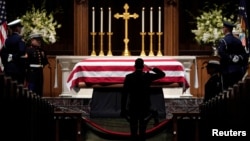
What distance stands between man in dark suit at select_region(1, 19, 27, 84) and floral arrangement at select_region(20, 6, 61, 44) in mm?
3996

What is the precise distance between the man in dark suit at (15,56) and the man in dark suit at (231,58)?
3.33 meters

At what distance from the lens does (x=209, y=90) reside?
11398 mm

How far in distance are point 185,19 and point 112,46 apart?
1950mm

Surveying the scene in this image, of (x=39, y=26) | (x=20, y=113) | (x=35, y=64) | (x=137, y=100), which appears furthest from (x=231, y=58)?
(x=39, y=26)

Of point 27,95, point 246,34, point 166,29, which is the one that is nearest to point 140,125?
point 27,95

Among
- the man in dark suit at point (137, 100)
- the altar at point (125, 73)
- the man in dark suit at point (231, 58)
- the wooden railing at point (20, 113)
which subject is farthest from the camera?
the altar at point (125, 73)

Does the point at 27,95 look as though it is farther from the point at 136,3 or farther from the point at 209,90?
the point at 136,3

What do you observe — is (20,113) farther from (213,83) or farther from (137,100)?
(213,83)

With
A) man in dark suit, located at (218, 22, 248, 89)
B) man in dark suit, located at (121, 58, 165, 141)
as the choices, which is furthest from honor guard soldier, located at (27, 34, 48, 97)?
man in dark suit, located at (218, 22, 248, 89)

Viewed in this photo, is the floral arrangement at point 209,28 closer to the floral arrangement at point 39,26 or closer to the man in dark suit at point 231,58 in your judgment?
the floral arrangement at point 39,26

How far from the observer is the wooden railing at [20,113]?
735 cm

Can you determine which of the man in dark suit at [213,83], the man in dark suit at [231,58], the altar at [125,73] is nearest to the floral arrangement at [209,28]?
the altar at [125,73]

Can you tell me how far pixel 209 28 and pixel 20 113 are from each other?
31.8 ft

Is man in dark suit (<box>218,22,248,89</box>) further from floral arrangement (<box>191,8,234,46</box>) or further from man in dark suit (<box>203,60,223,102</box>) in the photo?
floral arrangement (<box>191,8,234,46</box>)
